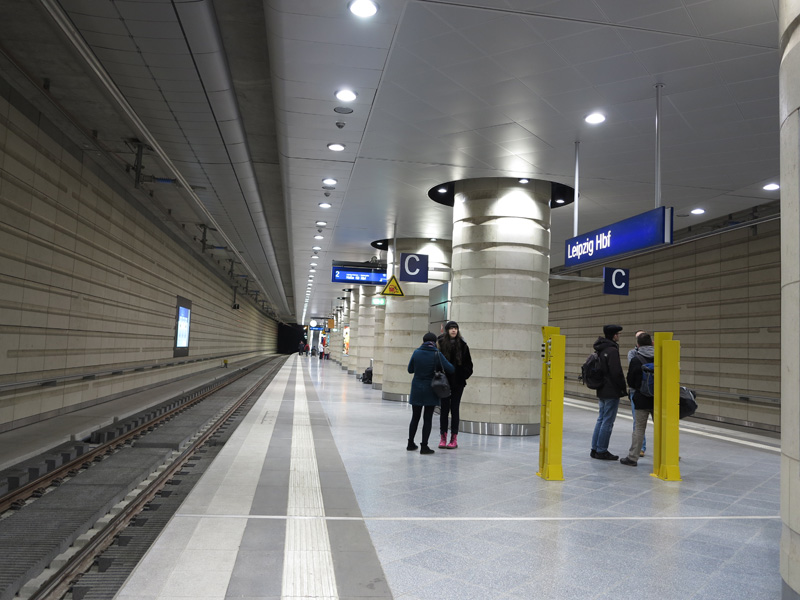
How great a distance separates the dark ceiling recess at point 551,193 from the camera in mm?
10466

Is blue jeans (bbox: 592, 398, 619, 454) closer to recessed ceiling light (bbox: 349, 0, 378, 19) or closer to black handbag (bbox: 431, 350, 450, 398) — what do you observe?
black handbag (bbox: 431, 350, 450, 398)

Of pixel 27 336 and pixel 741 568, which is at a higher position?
pixel 27 336

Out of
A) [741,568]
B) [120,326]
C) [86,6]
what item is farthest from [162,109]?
[741,568]

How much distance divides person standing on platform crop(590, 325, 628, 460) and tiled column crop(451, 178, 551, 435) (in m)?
2.20

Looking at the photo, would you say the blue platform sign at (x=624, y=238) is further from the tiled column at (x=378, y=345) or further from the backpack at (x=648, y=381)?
the tiled column at (x=378, y=345)

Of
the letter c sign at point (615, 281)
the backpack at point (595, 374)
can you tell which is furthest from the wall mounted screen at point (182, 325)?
the backpack at point (595, 374)

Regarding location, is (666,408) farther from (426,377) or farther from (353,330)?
(353,330)

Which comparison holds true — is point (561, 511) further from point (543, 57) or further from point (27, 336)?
point (27, 336)

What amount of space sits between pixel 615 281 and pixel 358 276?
7482mm

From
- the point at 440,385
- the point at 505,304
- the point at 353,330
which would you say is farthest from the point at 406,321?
the point at 353,330

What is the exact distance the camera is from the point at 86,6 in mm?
5676

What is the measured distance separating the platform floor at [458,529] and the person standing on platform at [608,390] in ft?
0.83

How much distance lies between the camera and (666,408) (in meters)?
6.53

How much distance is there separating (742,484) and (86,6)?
27.3 ft
